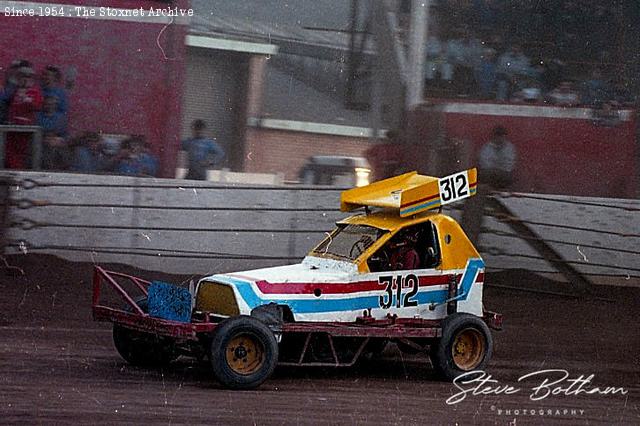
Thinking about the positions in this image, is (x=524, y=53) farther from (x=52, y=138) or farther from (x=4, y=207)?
(x=4, y=207)

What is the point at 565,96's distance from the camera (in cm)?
1544

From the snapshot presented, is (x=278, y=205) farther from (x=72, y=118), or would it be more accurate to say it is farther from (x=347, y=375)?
(x=347, y=375)

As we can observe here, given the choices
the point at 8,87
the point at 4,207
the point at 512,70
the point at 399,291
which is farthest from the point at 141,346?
the point at 512,70

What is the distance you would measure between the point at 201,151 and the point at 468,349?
6656mm

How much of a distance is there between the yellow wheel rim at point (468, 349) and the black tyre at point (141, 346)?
6.63 feet

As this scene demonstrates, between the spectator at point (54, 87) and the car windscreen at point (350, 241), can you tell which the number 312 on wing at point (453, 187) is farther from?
the spectator at point (54, 87)

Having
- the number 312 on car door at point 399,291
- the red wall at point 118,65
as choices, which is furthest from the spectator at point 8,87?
the number 312 on car door at point 399,291

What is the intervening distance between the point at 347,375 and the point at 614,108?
27.3ft

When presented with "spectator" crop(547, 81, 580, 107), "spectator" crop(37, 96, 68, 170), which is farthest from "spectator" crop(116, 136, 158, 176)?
"spectator" crop(547, 81, 580, 107)

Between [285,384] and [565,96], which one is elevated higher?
Result: [565,96]

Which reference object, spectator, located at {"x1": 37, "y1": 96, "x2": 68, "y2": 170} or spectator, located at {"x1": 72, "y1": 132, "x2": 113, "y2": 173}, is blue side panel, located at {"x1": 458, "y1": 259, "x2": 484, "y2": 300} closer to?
spectator, located at {"x1": 72, "y1": 132, "x2": 113, "y2": 173}

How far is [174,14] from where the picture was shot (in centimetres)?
1423

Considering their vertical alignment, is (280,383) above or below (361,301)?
below

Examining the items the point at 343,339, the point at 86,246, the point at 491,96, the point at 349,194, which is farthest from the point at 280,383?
the point at 491,96
